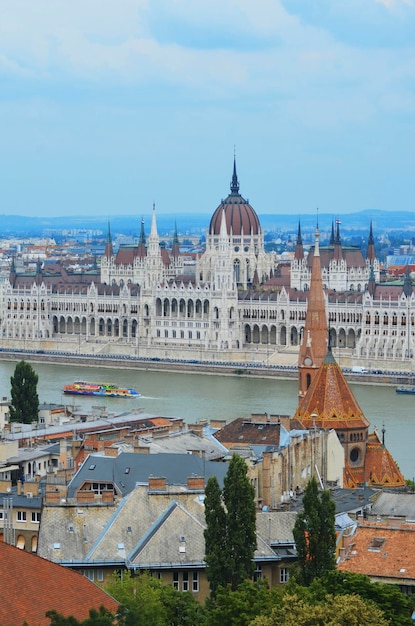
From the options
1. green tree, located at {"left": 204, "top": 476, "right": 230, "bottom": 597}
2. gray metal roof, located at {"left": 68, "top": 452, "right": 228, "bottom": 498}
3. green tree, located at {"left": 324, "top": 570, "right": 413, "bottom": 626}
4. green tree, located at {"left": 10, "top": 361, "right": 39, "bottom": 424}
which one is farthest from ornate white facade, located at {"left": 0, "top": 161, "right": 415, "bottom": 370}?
green tree, located at {"left": 324, "top": 570, "right": 413, "bottom": 626}

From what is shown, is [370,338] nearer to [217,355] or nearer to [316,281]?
[217,355]

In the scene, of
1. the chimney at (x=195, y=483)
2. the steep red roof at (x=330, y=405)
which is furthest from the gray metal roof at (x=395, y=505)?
the steep red roof at (x=330, y=405)

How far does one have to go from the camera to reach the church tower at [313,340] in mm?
40750

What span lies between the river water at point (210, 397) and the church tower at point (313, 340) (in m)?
2.73

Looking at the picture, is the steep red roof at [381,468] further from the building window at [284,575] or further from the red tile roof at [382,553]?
the red tile roof at [382,553]

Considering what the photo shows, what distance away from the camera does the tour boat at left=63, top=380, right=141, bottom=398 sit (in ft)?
212

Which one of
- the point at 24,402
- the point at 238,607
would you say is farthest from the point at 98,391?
the point at 238,607

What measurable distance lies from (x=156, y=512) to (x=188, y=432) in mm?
8097

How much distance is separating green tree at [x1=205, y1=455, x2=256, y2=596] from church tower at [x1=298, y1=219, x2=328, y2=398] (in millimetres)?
16799

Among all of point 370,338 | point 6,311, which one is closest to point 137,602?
point 370,338

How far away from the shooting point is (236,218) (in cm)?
9612

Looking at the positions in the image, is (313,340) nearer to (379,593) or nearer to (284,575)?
(284,575)

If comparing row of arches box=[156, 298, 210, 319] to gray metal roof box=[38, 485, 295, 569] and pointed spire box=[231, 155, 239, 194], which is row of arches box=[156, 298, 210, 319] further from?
gray metal roof box=[38, 485, 295, 569]

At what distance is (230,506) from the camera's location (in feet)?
73.4
